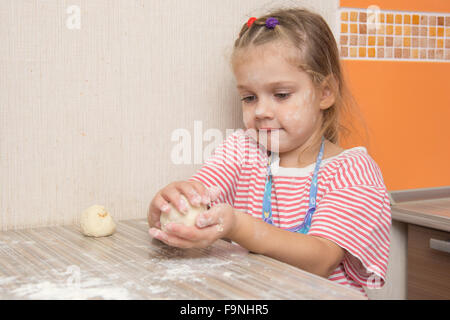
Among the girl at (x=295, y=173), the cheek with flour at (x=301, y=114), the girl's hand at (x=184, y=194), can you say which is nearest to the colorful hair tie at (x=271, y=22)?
the girl at (x=295, y=173)

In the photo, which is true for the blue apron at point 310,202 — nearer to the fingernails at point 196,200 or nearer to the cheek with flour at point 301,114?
the cheek with flour at point 301,114

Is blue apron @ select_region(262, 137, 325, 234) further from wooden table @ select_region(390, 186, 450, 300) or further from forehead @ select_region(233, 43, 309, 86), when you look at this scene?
wooden table @ select_region(390, 186, 450, 300)

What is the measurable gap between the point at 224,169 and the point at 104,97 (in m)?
0.31

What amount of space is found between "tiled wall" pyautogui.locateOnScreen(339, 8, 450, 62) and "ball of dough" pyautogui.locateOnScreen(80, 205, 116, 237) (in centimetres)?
78

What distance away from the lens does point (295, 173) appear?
1.02m

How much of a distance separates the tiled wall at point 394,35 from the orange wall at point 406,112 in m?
0.02

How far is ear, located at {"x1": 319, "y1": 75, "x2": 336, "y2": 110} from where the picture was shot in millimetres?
1028

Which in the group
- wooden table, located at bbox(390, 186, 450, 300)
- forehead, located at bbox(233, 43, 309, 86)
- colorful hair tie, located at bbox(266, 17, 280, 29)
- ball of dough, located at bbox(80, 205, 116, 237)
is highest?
colorful hair tie, located at bbox(266, 17, 280, 29)

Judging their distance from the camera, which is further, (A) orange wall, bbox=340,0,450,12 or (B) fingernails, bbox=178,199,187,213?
(A) orange wall, bbox=340,0,450,12

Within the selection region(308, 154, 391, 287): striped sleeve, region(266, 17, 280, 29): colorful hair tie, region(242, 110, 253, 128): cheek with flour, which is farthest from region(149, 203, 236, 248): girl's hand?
region(266, 17, 280, 29): colorful hair tie

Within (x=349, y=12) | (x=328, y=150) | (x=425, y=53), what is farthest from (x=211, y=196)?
(x=425, y=53)

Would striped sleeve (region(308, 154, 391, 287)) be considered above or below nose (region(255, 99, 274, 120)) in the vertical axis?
below
